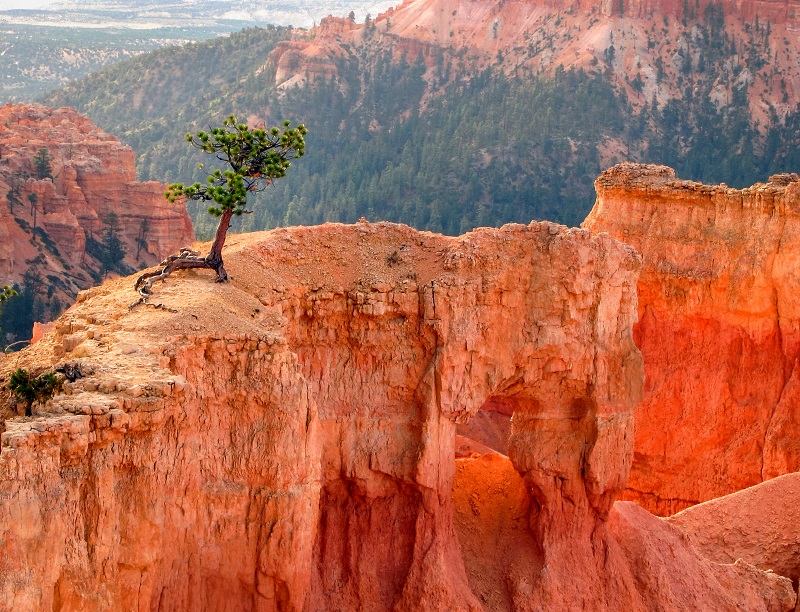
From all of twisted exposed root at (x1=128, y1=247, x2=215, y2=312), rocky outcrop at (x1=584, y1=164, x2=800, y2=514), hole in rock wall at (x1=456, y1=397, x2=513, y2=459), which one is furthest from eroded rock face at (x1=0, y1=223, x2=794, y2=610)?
hole in rock wall at (x1=456, y1=397, x2=513, y2=459)

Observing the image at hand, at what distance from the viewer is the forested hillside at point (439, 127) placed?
9238 centimetres

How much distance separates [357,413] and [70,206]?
43.9 m

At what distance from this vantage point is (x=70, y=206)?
204 feet

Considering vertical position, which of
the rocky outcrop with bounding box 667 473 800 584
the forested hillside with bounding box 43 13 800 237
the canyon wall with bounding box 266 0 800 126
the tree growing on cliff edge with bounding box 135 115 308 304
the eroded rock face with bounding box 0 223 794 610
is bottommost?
the rocky outcrop with bounding box 667 473 800 584

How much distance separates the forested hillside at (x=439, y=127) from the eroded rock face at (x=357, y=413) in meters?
58.6

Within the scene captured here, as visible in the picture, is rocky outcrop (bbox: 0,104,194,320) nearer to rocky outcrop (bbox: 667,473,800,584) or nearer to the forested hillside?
the forested hillside

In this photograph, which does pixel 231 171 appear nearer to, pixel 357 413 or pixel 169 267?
pixel 169 267

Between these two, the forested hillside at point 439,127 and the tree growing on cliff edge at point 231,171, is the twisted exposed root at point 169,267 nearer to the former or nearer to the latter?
the tree growing on cliff edge at point 231,171

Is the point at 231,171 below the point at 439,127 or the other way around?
below

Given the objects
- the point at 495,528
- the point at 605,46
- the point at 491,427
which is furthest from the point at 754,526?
the point at 605,46

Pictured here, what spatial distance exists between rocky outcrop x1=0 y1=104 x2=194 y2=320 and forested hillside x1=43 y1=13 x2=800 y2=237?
588 inches

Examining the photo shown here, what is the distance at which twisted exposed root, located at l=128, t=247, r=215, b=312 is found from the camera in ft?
66.1

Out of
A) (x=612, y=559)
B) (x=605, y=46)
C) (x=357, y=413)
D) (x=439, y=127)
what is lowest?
(x=612, y=559)

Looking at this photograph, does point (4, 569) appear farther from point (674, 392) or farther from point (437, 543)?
point (674, 392)
